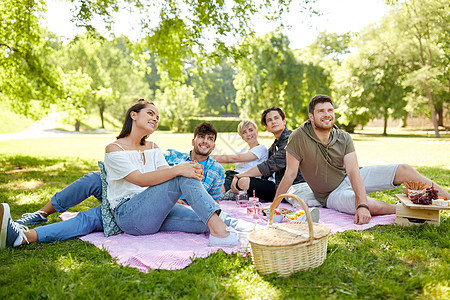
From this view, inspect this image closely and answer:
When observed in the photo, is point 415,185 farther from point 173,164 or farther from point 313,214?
point 173,164

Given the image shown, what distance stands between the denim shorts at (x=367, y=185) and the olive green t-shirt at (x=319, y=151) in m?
0.17

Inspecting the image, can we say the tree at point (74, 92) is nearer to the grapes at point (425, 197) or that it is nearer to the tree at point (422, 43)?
the grapes at point (425, 197)

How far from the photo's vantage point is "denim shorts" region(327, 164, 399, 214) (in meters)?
4.23

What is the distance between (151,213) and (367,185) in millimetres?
2704

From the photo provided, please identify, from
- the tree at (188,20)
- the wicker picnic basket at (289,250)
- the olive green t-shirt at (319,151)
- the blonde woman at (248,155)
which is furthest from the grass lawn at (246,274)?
the tree at (188,20)

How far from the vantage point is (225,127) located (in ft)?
121

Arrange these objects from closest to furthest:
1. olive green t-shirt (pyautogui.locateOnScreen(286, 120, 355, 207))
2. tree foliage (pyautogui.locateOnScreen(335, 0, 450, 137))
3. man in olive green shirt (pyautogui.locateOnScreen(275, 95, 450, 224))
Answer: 1. man in olive green shirt (pyautogui.locateOnScreen(275, 95, 450, 224))
2. olive green t-shirt (pyautogui.locateOnScreen(286, 120, 355, 207))
3. tree foliage (pyautogui.locateOnScreen(335, 0, 450, 137))

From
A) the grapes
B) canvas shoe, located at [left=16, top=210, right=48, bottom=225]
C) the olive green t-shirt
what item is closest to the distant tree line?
the olive green t-shirt

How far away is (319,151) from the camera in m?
4.19

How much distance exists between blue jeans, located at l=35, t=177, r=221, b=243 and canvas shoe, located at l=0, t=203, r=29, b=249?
0.57 ft

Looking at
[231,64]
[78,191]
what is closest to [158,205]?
[78,191]

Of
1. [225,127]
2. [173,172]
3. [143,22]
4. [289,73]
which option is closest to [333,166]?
[173,172]

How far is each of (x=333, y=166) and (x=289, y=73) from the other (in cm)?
2494

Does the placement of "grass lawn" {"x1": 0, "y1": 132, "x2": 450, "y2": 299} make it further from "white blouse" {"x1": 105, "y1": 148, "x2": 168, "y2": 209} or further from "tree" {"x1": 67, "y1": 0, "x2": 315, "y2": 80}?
"tree" {"x1": 67, "y1": 0, "x2": 315, "y2": 80}
